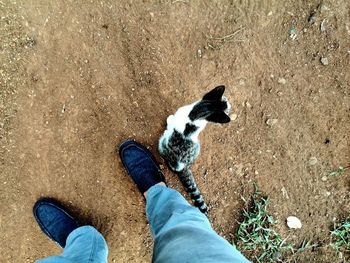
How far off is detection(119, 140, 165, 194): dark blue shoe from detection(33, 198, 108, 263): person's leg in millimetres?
615

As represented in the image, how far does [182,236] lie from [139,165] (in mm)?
1253

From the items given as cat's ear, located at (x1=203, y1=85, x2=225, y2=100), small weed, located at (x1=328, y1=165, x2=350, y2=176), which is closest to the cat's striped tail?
cat's ear, located at (x1=203, y1=85, x2=225, y2=100)

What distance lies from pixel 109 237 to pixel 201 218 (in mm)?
1306

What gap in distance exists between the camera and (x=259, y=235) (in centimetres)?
375

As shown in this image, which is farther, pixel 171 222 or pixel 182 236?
pixel 171 222

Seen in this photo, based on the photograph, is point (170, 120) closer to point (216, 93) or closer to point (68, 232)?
point (216, 93)

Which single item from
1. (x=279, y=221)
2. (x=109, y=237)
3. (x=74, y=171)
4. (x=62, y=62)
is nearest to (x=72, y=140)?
(x=74, y=171)

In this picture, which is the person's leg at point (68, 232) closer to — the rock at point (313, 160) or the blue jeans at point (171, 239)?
the blue jeans at point (171, 239)

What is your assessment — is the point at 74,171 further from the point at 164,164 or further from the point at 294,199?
the point at 294,199

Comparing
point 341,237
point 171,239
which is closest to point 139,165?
point 171,239

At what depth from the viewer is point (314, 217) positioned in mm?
3783

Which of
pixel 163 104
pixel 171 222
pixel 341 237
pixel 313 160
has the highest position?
pixel 163 104

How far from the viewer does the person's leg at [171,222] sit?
2.28 m

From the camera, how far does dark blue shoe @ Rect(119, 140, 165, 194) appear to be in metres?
3.61
